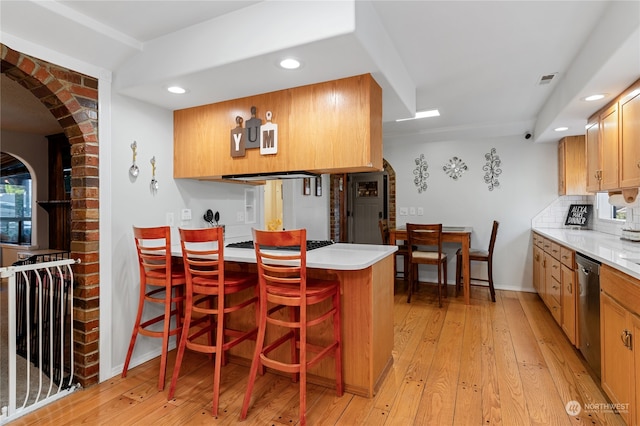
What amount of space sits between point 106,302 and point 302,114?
6.37 feet

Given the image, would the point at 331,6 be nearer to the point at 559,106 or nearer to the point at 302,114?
the point at 302,114

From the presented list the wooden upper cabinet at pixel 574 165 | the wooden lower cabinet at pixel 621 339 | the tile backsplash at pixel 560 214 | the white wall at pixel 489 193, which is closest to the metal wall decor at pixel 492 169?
the white wall at pixel 489 193

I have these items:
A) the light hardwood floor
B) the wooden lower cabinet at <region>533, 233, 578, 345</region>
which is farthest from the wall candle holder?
the wooden lower cabinet at <region>533, 233, 578, 345</region>

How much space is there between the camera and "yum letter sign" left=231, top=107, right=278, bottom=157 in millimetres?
2516

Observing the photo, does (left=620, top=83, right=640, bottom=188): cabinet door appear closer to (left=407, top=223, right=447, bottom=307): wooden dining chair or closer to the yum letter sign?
(left=407, top=223, right=447, bottom=307): wooden dining chair

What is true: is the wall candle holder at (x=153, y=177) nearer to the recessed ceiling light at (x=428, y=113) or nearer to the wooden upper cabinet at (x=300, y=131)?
the wooden upper cabinet at (x=300, y=131)

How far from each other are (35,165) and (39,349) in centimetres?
359

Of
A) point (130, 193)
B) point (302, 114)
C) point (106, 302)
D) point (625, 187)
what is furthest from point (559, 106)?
point (106, 302)

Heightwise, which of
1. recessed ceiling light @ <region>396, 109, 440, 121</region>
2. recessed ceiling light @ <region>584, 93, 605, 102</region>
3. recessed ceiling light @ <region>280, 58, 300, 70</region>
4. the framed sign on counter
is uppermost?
recessed ceiling light @ <region>396, 109, 440, 121</region>

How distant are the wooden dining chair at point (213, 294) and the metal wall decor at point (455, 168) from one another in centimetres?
372

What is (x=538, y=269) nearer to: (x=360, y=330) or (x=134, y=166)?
(x=360, y=330)

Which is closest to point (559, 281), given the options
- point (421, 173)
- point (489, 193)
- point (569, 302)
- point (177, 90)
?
point (569, 302)

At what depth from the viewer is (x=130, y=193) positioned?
100 inches

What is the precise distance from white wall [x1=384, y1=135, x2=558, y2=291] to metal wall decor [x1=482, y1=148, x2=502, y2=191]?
0.17ft
